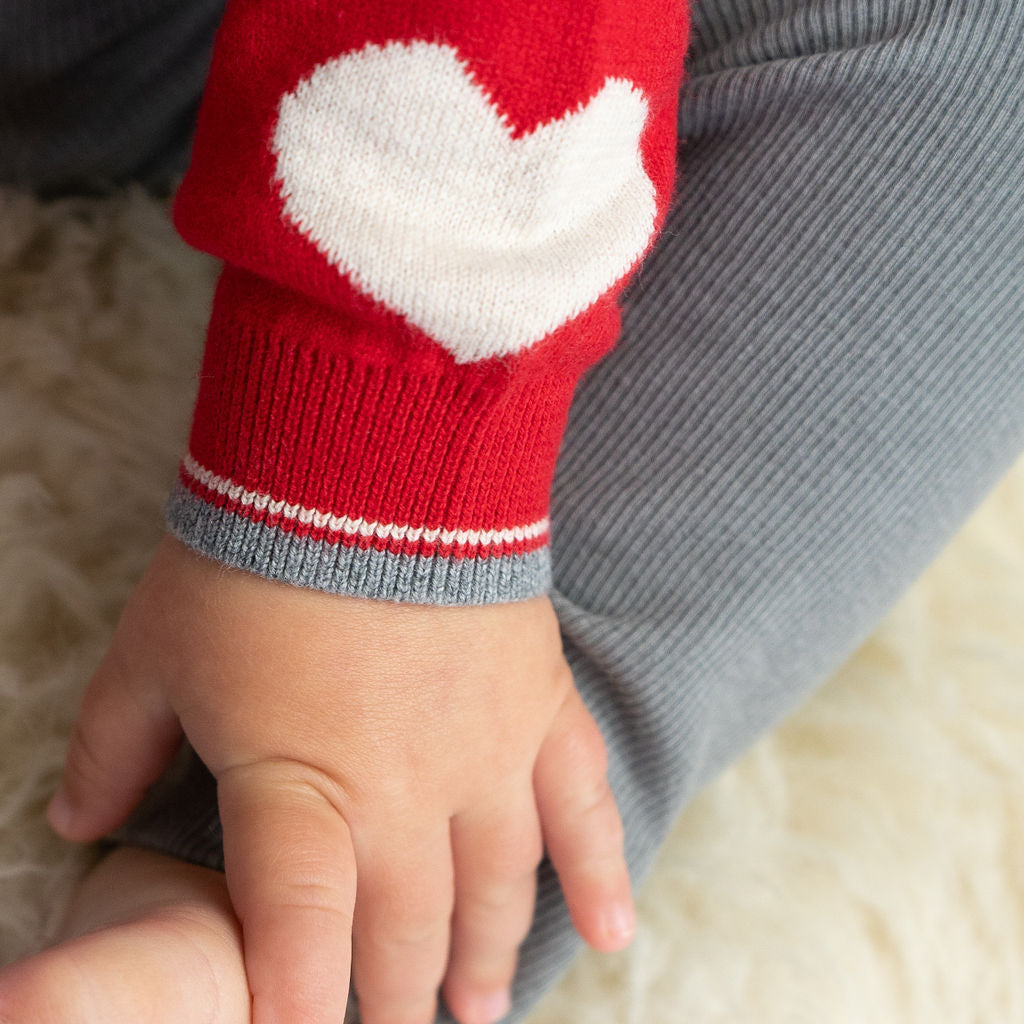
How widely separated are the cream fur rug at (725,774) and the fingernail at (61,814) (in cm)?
2

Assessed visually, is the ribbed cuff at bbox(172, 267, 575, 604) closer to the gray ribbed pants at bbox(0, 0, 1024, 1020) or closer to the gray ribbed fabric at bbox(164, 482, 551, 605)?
the gray ribbed fabric at bbox(164, 482, 551, 605)

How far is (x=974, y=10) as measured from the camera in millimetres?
448

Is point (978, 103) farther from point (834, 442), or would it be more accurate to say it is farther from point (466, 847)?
point (466, 847)

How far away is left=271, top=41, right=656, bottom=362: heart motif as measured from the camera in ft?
1.18

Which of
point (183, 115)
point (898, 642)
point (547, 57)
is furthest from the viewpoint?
point (898, 642)

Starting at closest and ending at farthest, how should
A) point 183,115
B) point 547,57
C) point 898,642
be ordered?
point 547,57, point 183,115, point 898,642

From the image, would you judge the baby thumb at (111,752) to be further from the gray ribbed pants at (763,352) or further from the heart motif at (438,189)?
the heart motif at (438,189)

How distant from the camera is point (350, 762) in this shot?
417 millimetres

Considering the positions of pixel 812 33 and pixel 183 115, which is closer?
pixel 812 33

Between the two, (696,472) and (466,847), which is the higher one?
(696,472)

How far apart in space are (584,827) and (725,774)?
0.58 ft

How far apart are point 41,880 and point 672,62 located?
0.45 m

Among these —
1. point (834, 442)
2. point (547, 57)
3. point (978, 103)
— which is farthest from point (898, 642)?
point (547, 57)

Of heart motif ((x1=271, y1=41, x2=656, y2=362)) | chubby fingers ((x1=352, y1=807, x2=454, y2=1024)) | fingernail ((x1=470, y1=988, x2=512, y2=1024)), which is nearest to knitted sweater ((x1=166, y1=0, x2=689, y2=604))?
heart motif ((x1=271, y1=41, x2=656, y2=362))
